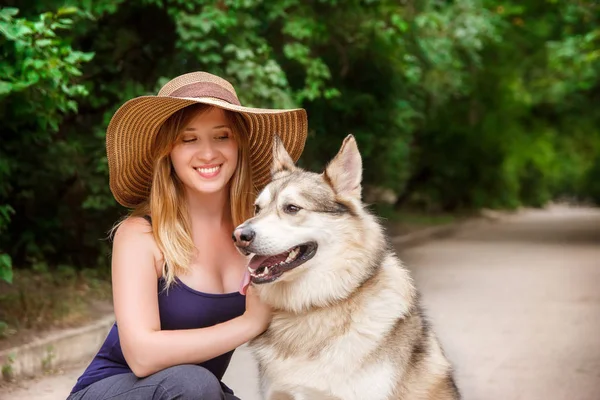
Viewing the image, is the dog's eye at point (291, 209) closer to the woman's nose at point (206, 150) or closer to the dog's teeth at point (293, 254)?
the dog's teeth at point (293, 254)

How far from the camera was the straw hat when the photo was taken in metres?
3.42

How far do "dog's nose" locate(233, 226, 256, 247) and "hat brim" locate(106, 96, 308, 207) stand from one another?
56 centimetres

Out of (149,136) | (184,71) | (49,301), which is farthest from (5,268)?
(184,71)

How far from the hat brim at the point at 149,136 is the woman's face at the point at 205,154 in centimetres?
12

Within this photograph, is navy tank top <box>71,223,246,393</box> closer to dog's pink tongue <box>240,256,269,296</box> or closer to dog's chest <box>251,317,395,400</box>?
dog's pink tongue <box>240,256,269,296</box>

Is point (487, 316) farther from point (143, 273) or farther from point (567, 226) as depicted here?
point (567, 226)

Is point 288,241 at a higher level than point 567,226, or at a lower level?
higher

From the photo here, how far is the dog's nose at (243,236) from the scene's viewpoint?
3133 millimetres

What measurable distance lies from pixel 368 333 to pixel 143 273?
3.24 feet

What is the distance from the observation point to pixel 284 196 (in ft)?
11.2

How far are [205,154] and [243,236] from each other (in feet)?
1.74

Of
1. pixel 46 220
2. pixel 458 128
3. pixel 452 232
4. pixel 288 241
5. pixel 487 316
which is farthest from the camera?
pixel 458 128

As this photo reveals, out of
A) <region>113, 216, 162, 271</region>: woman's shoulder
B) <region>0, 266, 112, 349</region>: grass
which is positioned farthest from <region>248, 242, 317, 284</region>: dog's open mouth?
<region>0, 266, 112, 349</region>: grass

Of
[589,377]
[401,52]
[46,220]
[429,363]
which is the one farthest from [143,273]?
[401,52]
